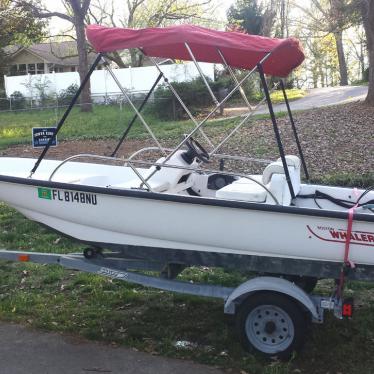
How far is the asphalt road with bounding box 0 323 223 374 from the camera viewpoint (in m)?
4.43

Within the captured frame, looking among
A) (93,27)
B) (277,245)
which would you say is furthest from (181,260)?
(93,27)

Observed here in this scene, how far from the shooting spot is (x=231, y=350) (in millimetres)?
4711

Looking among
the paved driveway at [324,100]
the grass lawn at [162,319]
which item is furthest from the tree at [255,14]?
the grass lawn at [162,319]

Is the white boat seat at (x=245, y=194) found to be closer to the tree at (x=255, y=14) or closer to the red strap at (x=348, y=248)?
the red strap at (x=348, y=248)

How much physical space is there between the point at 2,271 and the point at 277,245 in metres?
3.53

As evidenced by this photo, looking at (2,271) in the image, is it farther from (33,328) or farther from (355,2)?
(355,2)

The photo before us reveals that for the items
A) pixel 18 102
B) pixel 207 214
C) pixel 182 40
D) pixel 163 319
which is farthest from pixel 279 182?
pixel 18 102

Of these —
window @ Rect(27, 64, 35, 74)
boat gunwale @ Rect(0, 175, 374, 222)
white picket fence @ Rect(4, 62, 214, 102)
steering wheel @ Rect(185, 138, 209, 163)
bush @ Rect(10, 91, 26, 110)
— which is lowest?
boat gunwale @ Rect(0, 175, 374, 222)

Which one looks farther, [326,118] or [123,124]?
[123,124]

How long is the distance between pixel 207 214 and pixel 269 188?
65cm

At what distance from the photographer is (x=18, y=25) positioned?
28.2 m

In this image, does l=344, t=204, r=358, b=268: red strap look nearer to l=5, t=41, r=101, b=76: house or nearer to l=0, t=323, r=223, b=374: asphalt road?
l=0, t=323, r=223, b=374: asphalt road

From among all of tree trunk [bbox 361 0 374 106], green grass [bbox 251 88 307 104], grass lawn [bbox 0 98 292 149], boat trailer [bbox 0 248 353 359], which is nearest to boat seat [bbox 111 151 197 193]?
boat trailer [bbox 0 248 353 359]

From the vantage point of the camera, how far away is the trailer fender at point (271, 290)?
4363 millimetres
